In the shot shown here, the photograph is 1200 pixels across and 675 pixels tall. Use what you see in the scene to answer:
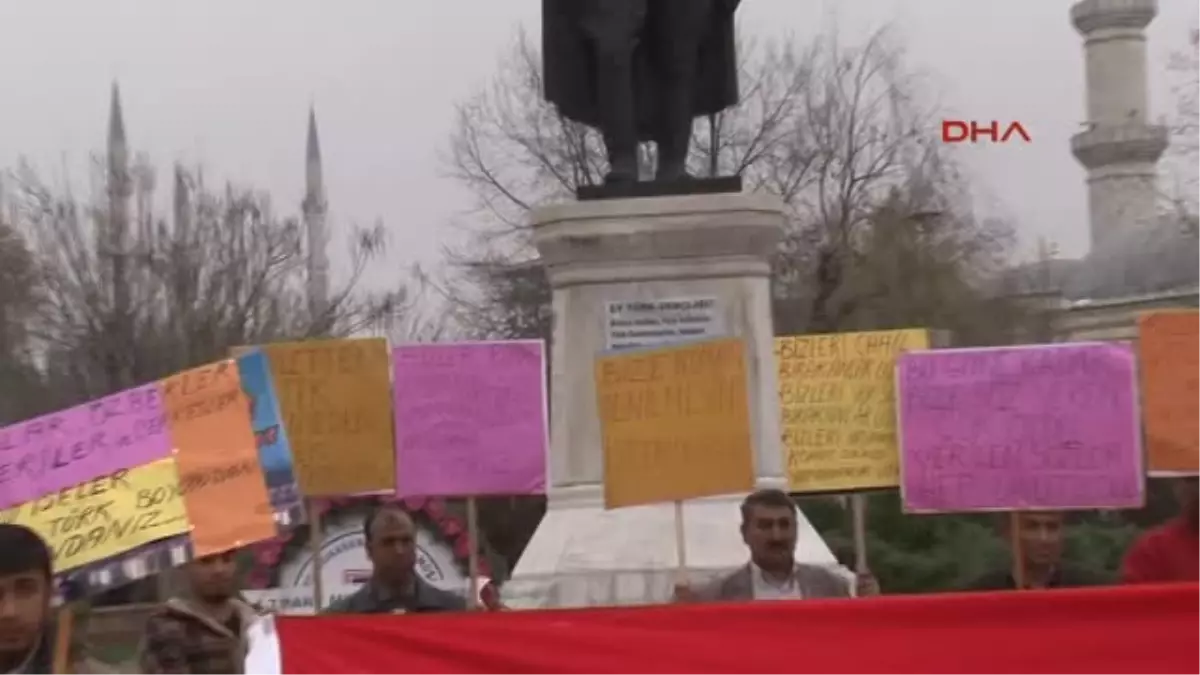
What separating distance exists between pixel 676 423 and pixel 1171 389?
2174mm

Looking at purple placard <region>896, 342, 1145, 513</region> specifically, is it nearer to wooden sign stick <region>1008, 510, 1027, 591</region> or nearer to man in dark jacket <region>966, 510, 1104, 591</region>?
wooden sign stick <region>1008, 510, 1027, 591</region>

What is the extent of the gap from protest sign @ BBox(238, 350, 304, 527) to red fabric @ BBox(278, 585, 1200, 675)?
568 millimetres

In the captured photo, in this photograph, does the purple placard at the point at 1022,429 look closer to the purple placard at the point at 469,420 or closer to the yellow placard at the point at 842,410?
the yellow placard at the point at 842,410

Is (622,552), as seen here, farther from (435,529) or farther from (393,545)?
A: (435,529)

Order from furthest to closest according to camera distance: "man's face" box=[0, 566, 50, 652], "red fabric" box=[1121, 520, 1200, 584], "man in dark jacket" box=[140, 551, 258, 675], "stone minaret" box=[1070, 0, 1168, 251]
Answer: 1. "stone minaret" box=[1070, 0, 1168, 251]
2. "red fabric" box=[1121, 520, 1200, 584]
3. "man in dark jacket" box=[140, 551, 258, 675]
4. "man's face" box=[0, 566, 50, 652]

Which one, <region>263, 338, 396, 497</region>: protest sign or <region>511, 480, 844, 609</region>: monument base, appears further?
<region>511, 480, 844, 609</region>: monument base

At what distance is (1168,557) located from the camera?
267 inches

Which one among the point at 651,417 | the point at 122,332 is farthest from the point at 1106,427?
the point at 122,332

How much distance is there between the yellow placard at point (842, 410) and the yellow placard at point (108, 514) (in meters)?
4.80

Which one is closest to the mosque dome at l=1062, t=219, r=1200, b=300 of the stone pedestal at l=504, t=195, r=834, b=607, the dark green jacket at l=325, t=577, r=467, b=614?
the stone pedestal at l=504, t=195, r=834, b=607

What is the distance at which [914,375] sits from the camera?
29.6 feet

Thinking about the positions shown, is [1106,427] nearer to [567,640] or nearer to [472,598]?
[472,598]

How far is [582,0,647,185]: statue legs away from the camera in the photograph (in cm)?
1078

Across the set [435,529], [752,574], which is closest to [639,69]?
[435,529]
